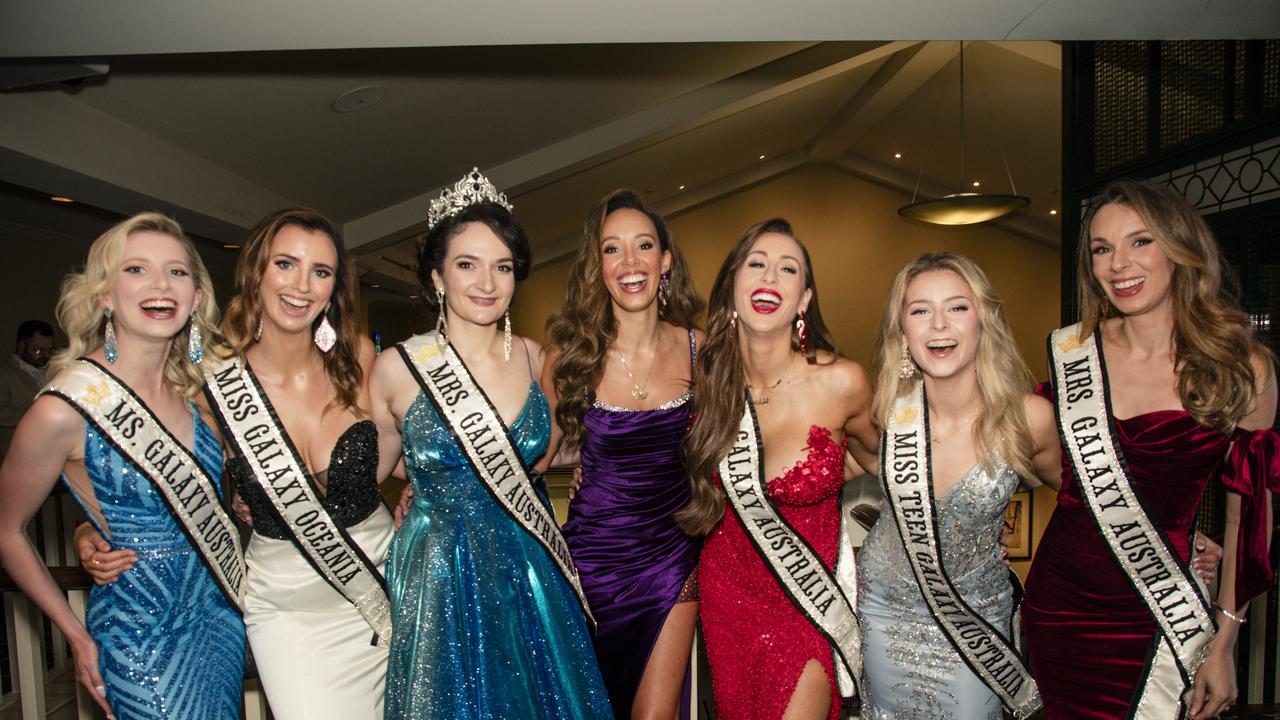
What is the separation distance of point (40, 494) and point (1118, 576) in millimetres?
2509

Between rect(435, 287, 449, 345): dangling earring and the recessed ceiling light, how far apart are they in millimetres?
2589

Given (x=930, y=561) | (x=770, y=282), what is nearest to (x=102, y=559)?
(x=770, y=282)

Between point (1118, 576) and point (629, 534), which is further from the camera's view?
point (629, 534)

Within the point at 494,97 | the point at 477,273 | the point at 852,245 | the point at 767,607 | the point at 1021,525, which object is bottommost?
the point at 1021,525

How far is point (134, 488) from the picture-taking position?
1.76m

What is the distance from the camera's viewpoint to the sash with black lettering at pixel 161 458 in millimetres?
1716

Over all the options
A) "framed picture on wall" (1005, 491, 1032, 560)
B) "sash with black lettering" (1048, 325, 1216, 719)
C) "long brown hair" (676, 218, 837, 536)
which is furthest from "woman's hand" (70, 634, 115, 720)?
"framed picture on wall" (1005, 491, 1032, 560)

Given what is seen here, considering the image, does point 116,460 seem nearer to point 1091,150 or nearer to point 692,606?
point 692,606

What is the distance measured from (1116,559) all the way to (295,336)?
2.14 meters

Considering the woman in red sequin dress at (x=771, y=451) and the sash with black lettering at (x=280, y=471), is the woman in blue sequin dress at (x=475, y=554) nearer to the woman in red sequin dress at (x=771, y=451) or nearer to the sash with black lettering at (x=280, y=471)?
the sash with black lettering at (x=280, y=471)

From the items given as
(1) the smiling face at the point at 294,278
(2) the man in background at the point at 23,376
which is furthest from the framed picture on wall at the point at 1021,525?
(2) the man in background at the point at 23,376

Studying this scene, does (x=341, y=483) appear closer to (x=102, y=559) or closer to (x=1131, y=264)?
(x=102, y=559)

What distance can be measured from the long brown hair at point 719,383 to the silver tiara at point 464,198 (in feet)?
2.17

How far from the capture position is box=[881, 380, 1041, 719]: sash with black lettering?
1.84 m
